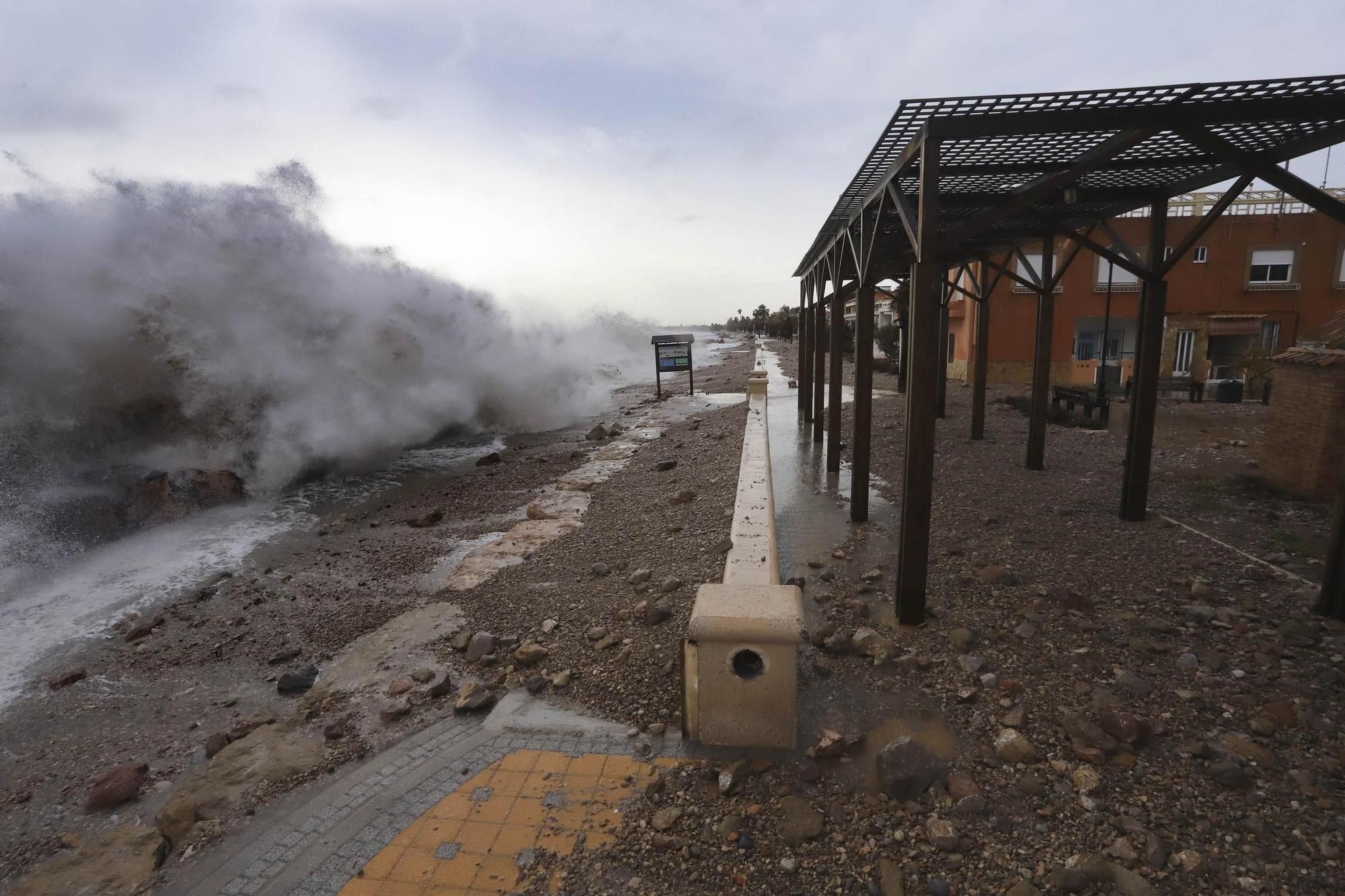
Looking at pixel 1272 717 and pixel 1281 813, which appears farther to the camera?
pixel 1272 717

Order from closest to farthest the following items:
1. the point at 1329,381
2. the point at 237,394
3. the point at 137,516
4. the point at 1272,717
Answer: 1. the point at 1272,717
2. the point at 1329,381
3. the point at 137,516
4. the point at 237,394

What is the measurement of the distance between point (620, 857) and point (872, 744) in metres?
1.44

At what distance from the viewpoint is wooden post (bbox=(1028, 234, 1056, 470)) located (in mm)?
8594

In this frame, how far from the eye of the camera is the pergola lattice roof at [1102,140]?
420cm

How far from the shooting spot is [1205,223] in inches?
241

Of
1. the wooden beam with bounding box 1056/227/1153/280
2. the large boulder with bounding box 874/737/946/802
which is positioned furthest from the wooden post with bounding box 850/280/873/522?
the large boulder with bounding box 874/737/946/802

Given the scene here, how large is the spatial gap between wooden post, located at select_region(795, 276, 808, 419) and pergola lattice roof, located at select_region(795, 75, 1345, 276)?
7432 millimetres

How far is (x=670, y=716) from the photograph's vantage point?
3.87 m

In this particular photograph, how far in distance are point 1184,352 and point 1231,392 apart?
5746 mm

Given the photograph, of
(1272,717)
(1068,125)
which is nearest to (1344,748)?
(1272,717)

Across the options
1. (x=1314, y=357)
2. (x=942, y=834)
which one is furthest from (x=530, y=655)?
(x=1314, y=357)

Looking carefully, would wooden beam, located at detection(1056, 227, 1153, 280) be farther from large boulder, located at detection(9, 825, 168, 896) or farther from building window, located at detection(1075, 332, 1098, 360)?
building window, located at detection(1075, 332, 1098, 360)

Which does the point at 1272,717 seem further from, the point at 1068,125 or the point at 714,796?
the point at 1068,125

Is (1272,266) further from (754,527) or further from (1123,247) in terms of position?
(754,527)
